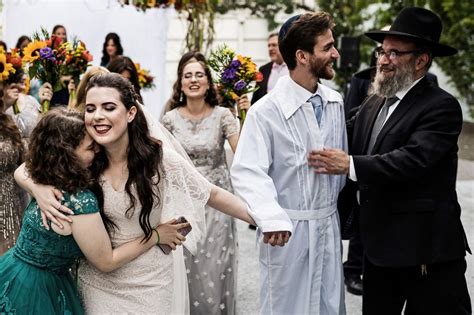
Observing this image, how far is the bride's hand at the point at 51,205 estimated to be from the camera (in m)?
2.75

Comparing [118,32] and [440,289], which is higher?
[118,32]

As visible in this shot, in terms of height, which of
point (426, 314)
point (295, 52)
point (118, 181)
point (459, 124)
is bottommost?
point (426, 314)

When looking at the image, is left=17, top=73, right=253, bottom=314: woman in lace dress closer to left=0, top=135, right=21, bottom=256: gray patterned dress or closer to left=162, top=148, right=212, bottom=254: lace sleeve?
left=162, top=148, right=212, bottom=254: lace sleeve

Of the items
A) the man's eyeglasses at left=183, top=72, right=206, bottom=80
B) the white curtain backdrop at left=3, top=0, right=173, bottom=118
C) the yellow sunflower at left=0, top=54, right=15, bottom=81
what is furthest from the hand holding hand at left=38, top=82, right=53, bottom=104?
the white curtain backdrop at left=3, top=0, right=173, bottom=118

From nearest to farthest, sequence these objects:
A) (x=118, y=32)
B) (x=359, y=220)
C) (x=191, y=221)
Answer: (x=191, y=221), (x=359, y=220), (x=118, y=32)

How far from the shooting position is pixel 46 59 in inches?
208

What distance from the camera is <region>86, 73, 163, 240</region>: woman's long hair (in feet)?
9.90

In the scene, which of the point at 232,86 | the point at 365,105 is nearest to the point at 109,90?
the point at 365,105

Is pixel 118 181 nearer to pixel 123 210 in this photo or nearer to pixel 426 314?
pixel 123 210

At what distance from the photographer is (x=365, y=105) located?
3.93m

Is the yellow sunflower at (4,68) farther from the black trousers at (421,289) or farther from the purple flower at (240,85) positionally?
the black trousers at (421,289)

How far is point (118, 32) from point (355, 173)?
576cm

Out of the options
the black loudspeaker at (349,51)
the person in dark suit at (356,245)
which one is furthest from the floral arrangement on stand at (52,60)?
the black loudspeaker at (349,51)

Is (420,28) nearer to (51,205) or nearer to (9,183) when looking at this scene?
(51,205)
